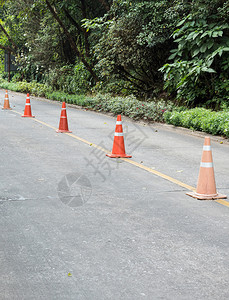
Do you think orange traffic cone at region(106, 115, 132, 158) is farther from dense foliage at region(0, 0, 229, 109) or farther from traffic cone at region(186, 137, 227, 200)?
dense foliage at region(0, 0, 229, 109)

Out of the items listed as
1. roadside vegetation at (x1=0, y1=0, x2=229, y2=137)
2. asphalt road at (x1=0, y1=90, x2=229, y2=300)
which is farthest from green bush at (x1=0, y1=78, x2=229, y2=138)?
asphalt road at (x1=0, y1=90, x2=229, y2=300)

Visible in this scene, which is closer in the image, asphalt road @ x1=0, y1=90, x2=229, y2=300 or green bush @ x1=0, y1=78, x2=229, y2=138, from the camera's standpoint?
asphalt road @ x1=0, y1=90, x2=229, y2=300

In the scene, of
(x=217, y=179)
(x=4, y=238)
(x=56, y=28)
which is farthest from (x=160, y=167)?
(x=56, y=28)

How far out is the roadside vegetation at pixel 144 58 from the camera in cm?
1698

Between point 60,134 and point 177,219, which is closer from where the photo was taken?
point 177,219

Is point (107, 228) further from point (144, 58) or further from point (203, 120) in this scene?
point (144, 58)

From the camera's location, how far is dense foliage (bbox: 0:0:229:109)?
1725cm

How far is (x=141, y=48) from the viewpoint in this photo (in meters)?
22.0

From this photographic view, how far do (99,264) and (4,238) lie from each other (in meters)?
1.24

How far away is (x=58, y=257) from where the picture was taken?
15.8 ft

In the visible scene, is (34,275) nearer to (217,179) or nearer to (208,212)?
(208,212)

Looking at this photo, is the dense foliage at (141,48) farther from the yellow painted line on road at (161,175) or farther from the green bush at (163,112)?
the yellow painted line on road at (161,175)

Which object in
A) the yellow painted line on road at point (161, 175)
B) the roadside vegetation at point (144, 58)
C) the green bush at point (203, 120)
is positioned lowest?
the yellow painted line on road at point (161, 175)

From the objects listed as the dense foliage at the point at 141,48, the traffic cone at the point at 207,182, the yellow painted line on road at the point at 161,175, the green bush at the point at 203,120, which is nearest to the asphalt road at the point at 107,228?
the yellow painted line on road at the point at 161,175
